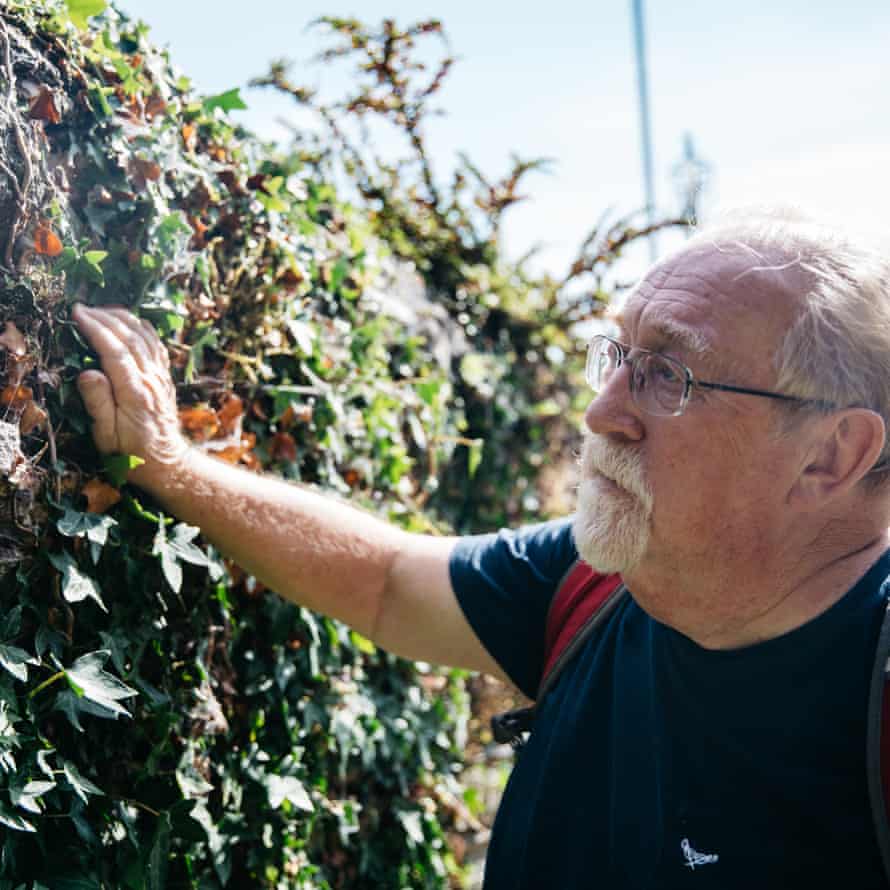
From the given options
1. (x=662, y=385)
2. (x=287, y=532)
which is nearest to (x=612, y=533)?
(x=662, y=385)

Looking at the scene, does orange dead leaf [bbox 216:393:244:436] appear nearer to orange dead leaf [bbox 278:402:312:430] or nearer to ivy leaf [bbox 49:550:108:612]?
orange dead leaf [bbox 278:402:312:430]

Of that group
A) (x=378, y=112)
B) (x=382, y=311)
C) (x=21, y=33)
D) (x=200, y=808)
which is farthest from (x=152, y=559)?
(x=378, y=112)

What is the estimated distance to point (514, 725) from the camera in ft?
7.38

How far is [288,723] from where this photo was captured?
2.46m

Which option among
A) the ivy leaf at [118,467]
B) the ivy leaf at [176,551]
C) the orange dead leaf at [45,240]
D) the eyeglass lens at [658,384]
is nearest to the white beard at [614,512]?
the eyeglass lens at [658,384]

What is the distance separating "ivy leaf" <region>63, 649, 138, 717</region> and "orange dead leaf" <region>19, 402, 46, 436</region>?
0.42 meters

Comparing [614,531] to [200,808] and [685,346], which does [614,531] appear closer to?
[685,346]

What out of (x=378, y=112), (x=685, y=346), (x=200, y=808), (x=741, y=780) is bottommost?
(x=200, y=808)

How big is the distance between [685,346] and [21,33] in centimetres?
137

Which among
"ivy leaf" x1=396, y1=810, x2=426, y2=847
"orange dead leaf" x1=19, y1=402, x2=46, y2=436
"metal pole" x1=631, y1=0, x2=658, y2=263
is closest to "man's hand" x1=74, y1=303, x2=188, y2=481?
"orange dead leaf" x1=19, y1=402, x2=46, y2=436

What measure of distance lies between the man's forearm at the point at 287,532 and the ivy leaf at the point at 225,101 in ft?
2.82

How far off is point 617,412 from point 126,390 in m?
0.96

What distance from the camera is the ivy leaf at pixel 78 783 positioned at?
69.4 inches

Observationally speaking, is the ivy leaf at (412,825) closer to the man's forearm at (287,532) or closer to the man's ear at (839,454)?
the man's forearm at (287,532)
